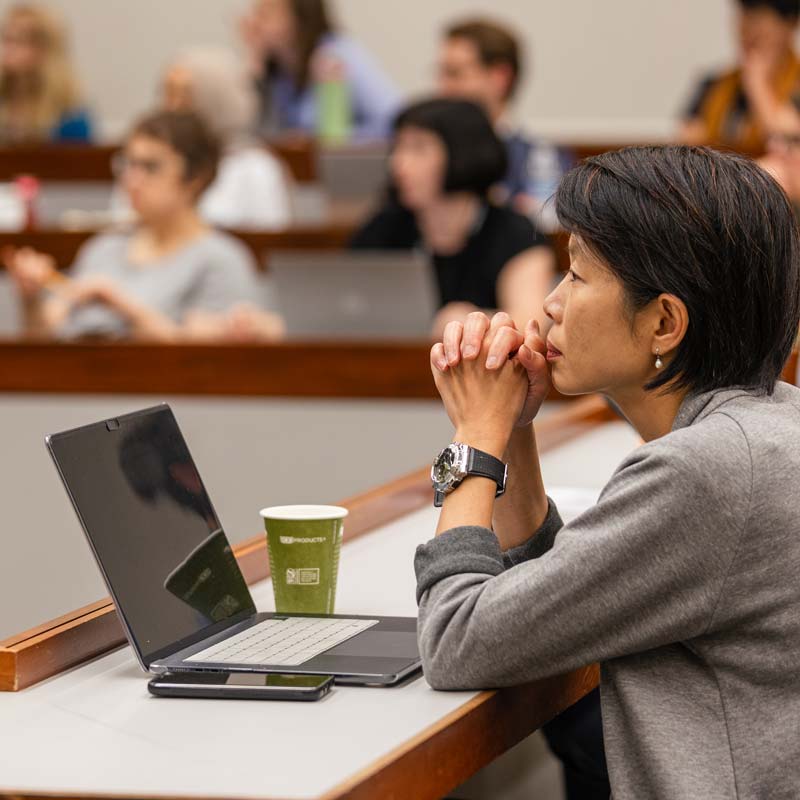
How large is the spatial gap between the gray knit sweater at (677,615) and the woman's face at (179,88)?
3957mm

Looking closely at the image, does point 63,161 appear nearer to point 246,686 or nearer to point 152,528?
point 152,528

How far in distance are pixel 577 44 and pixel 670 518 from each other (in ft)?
22.2

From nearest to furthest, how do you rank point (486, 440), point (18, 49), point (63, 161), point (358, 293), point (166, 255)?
point (486, 440) → point (358, 293) → point (166, 255) → point (63, 161) → point (18, 49)

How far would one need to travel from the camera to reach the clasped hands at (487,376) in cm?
131

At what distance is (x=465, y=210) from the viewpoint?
364 cm

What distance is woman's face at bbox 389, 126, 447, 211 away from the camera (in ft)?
11.7

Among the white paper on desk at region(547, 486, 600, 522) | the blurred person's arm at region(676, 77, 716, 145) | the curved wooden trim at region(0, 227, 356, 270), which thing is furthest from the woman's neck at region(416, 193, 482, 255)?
the white paper on desk at region(547, 486, 600, 522)

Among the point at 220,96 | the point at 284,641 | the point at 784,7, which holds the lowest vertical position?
the point at 284,641

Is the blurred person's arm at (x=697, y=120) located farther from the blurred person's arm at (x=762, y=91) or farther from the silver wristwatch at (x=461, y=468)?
the silver wristwatch at (x=461, y=468)

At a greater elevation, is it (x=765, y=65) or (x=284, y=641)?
(x=765, y=65)

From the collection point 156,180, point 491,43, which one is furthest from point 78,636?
point 491,43

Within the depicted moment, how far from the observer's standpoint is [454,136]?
3594 millimetres

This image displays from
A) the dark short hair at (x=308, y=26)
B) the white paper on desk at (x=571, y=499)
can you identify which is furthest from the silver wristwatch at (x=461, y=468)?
the dark short hair at (x=308, y=26)

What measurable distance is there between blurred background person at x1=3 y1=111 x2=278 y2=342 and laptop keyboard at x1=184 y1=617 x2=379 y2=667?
7.28 feet
